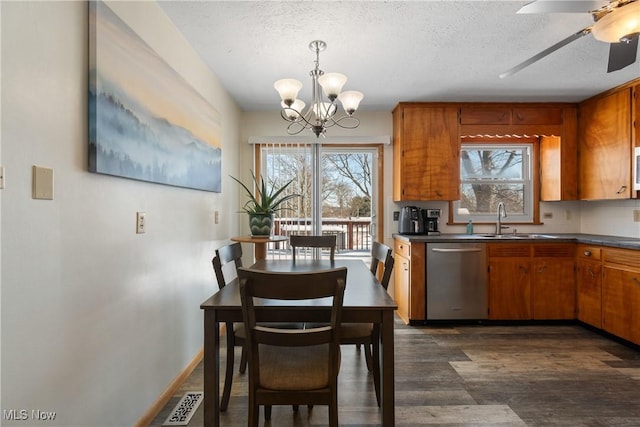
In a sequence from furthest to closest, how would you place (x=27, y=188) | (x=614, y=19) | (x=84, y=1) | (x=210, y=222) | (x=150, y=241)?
(x=210, y=222), (x=150, y=241), (x=614, y=19), (x=84, y=1), (x=27, y=188)

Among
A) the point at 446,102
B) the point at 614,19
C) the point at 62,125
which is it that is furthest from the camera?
the point at 446,102

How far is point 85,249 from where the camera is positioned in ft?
4.44

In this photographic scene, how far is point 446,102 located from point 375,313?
2912 mm

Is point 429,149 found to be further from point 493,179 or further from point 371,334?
point 371,334

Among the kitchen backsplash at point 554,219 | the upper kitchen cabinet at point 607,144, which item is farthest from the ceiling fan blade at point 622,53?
the kitchen backsplash at point 554,219

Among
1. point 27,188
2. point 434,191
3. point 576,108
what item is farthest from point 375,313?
point 576,108

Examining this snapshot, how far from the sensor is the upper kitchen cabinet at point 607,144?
3.12 m

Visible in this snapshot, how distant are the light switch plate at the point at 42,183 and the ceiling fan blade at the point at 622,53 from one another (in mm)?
2579

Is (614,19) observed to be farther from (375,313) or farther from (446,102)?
(446,102)

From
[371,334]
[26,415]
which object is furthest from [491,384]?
[26,415]

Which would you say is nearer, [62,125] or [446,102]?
[62,125]

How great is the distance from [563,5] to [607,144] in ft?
8.11

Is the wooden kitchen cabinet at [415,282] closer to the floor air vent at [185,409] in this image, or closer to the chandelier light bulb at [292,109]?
the chandelier light bulb at [292,109]

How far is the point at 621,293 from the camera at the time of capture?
113 inches
